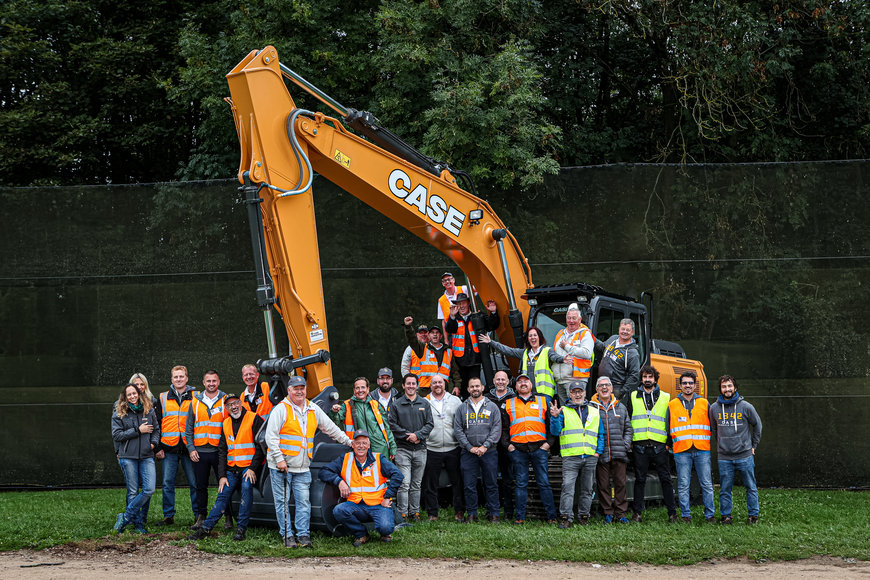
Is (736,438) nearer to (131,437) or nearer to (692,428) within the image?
(692,428)

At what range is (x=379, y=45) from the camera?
16.1m

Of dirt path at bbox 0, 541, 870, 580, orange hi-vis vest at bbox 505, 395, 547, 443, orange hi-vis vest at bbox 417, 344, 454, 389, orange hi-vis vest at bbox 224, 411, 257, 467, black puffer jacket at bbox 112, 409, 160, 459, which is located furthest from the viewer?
orange hi-vis vest at bbox 417, 344, 454, 389

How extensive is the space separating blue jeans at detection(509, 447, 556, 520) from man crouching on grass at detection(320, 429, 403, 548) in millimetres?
1629

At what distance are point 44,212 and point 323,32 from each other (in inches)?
227

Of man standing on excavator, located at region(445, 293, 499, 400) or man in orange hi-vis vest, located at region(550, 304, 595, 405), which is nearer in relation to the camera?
man in orange hi-vis vest, located at region(550, 304, 595, 405)

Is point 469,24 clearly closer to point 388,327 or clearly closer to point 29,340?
point 388,327

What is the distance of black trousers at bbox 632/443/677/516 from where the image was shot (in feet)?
31.7

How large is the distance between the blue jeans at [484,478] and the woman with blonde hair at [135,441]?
10.6 ft

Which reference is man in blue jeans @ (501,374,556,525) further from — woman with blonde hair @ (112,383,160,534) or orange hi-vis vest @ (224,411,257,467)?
woman with blonde hair @ (112,383,160,534)

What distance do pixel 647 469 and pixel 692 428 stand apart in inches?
26.0

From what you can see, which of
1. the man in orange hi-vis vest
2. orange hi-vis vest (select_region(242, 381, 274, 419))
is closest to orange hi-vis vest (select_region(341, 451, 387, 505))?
orange hi-vis vest (select_region(242, 381, 274, 419))

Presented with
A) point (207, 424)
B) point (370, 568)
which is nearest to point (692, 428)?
point (370, 568)

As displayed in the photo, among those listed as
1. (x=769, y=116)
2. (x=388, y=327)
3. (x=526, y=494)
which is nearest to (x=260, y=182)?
(x=526, y=494)

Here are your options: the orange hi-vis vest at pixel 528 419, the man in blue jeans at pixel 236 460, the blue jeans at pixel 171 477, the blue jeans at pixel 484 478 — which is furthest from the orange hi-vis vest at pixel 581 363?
the blue jeans at pixel 171 477
